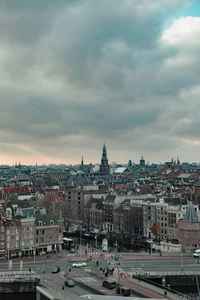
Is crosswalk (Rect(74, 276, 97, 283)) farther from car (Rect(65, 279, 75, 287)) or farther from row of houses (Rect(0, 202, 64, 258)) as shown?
row of houses (Rect(0, 202, 64, 258))

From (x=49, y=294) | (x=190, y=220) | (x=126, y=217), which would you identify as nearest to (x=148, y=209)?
(x=126, y=217)

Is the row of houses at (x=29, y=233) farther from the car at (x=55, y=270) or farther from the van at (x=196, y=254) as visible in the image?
the van at (x=196, y=254)

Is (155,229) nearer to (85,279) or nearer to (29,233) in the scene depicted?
(29,233)

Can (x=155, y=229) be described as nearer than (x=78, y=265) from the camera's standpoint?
No

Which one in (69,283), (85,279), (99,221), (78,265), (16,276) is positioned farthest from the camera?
(99,221)

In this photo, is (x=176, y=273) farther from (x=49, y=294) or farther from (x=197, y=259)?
(x=49, y=294)

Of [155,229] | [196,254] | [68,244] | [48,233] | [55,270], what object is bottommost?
[68,244]

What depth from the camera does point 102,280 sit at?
7400cm

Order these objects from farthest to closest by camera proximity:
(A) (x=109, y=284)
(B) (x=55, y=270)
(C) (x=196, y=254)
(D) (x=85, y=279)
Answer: (C) (x=196, y=254)
(B) (x=55, y=270)
(D) (x=85, y=279)
(A) (x=109, y=284)

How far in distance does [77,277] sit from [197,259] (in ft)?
101

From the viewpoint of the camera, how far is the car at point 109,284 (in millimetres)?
68562

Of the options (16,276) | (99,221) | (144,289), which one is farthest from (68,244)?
(144,289)

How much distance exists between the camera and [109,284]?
6875 centimetres

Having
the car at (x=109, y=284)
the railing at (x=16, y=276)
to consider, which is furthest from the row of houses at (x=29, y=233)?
the car at (x=109, y=284)
